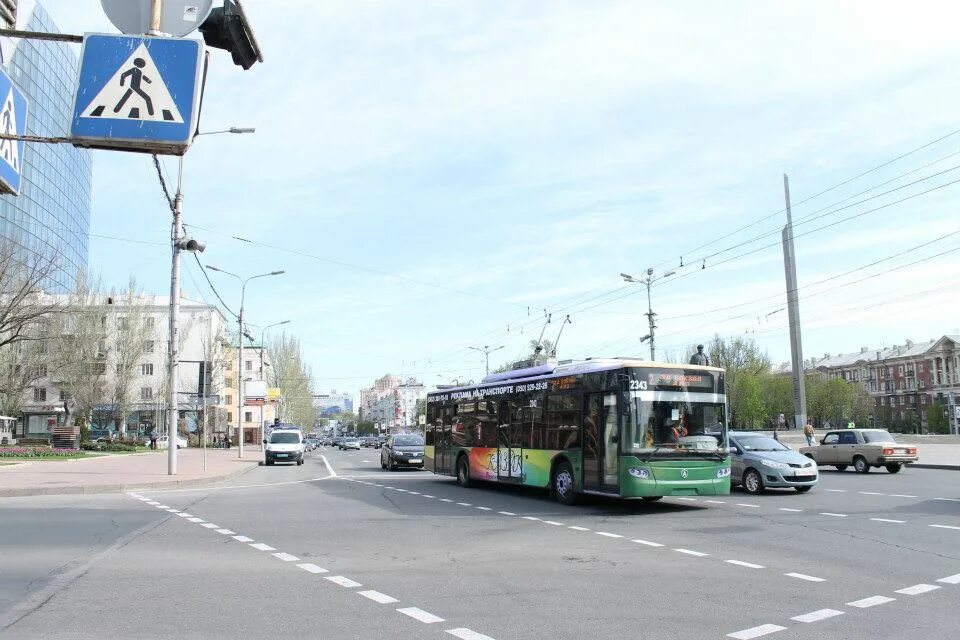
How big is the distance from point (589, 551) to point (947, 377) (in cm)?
12580

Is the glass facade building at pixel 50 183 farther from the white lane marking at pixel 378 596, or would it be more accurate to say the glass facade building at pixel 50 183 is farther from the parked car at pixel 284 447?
the white lane marking at pixel 378 596

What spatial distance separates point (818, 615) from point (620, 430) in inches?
315

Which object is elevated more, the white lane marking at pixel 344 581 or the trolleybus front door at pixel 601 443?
the trolleybus front door at pixel 601 443

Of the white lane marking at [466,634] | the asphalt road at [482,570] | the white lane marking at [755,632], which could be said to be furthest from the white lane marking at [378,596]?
the white lane marking at [755,632]

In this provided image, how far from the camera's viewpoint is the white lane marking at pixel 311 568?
8688 millimetres

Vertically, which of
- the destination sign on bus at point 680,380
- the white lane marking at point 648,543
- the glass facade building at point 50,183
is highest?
the glass facade building at point 50,183

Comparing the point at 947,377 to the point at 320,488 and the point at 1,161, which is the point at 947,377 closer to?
the point at 320,488

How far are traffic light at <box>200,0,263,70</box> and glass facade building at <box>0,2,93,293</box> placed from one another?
69.4 m

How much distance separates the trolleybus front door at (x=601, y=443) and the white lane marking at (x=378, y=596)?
7.88 metres

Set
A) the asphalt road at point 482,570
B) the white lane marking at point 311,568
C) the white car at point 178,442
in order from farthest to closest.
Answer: the white car at point 178,442 → the white lane marking at point 311,568 → the asphalt road at point 482,570

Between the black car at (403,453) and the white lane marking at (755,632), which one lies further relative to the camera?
the black car at (403,453)

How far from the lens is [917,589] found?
7738mm

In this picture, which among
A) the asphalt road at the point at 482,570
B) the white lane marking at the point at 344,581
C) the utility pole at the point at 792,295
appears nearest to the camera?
the asphalt road at the point at 482,570

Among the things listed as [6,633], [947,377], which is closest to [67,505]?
[6,633]
